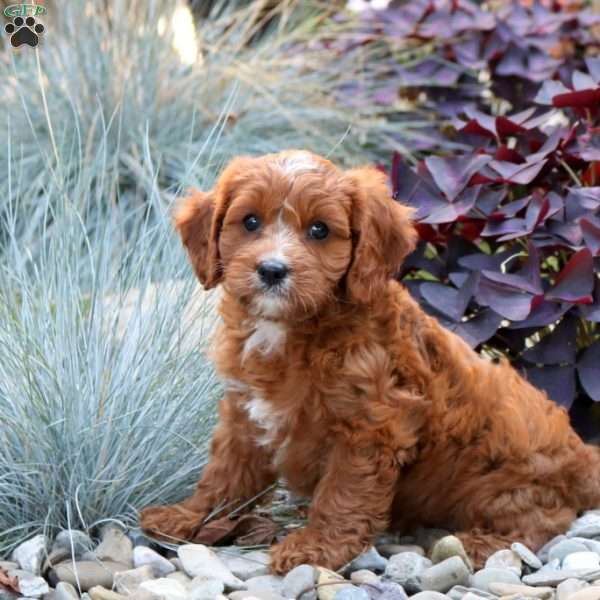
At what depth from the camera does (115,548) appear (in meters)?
3.62

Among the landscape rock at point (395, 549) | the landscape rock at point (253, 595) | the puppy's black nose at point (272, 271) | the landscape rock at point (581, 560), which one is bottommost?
the landscape rock at point (395, 549)

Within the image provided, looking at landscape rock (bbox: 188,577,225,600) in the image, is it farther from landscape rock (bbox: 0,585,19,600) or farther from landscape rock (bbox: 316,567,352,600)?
landscape rock (bbox: 0,585,19,600)

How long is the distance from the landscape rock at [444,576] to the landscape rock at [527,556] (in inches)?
11.4

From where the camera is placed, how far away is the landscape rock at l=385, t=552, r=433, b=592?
3.49m

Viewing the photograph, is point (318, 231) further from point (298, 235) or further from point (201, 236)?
point (201, 236)

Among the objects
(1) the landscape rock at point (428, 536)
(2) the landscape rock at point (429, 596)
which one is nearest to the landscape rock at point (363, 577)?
(2) the landscape rock at point (429, 596)

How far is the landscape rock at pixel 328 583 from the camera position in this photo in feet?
10.9

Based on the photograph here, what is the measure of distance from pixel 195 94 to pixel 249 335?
4.32 m

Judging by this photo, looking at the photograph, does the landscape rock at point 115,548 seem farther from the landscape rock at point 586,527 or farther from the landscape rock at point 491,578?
the landscape rock at point 586,527

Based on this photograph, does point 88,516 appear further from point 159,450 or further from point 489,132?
point 489,132

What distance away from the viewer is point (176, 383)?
163 inches

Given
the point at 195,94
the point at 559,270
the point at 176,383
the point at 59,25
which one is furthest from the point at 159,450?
the point at 59,25

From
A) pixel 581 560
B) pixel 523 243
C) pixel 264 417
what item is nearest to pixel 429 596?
pixel 581 560

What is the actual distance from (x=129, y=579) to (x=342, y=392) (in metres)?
0.87
